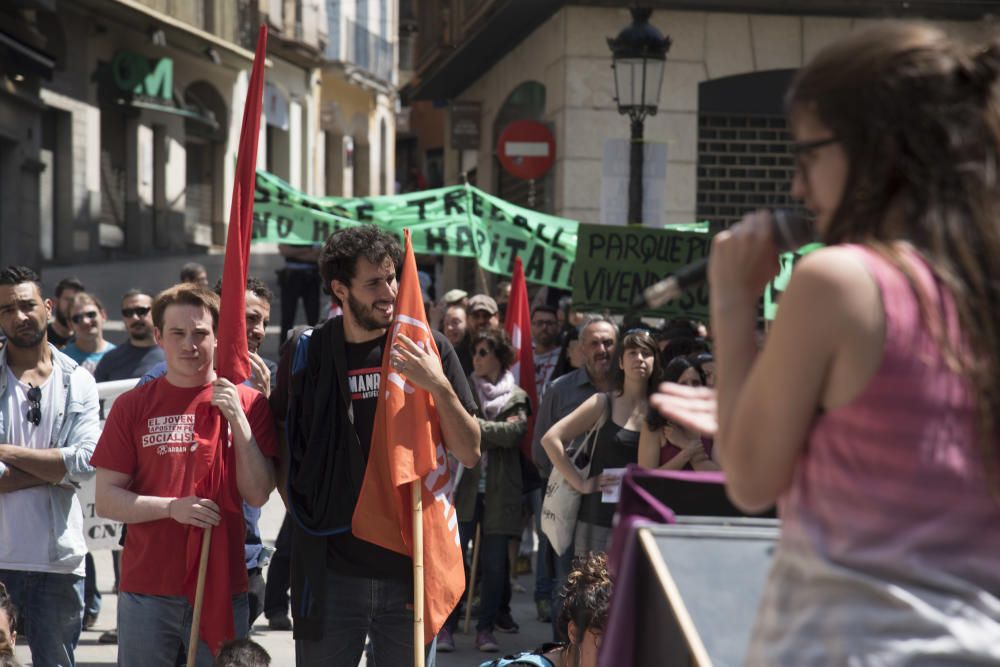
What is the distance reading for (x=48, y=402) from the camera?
627cm

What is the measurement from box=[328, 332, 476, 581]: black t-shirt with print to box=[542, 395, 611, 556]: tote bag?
2082 mm

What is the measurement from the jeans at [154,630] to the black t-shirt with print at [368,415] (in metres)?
0.61

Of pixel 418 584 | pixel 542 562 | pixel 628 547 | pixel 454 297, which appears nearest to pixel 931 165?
pixel 628 547

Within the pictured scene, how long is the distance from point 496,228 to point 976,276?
1113 cm

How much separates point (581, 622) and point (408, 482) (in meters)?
0.99

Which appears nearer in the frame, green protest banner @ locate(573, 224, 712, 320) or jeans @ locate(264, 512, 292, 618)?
jeans @ locate(264, 512, 292, 618)

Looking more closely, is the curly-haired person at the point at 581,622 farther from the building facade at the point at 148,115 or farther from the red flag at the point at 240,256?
the building facade at the point at 148,115

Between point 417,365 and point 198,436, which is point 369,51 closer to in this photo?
point 198,436

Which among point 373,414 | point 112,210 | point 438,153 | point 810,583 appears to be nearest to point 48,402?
point 373,414

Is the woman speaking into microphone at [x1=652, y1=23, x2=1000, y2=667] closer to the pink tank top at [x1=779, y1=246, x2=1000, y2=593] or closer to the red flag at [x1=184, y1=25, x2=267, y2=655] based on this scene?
the pink tank top at [x1=779, y1=246, x2=1000, y2=593]

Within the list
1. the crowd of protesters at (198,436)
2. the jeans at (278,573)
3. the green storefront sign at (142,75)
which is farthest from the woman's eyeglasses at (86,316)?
the green storefront sign at (142,75)

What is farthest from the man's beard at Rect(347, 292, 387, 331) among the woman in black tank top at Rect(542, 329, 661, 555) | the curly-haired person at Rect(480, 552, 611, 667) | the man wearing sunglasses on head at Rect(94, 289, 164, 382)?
the man wearing sunglasses on head at Rect(94, 289, 164, 382)

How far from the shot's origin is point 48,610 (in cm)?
617

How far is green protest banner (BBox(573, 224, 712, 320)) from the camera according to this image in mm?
10484
